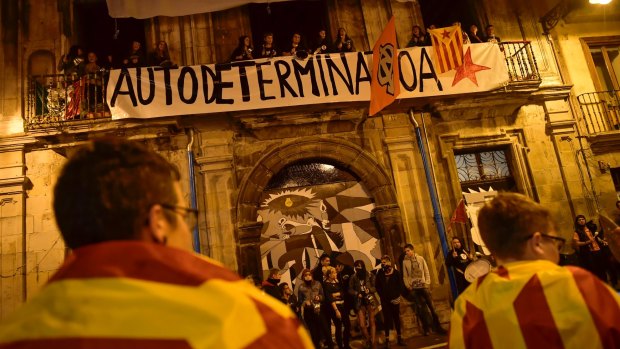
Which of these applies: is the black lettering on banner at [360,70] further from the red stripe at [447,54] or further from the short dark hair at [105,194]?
the short dark hair at [105,194]

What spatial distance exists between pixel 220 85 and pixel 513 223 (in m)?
8.63

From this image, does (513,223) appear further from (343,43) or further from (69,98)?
→ (69,98)

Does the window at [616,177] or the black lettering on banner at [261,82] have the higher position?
the black lettering on banner at [261,82]

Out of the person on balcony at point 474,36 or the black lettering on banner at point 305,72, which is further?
the person on balcony at point 474,36

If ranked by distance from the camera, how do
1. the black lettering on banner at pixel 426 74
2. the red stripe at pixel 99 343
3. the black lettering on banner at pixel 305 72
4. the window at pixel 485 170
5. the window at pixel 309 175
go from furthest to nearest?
the window at pixel 485 170, the window at pixel 309 175, the black lettering on banner at pixel 426 74, the black lettering on banner at pixel 305 72, the red stripe at pixel 99 343

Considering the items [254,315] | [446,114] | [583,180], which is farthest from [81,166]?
[583,180]

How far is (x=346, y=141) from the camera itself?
10852 millimetres

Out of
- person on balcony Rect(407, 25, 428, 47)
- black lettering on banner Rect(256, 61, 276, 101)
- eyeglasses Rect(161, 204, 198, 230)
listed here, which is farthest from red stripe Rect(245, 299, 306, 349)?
person on balcony Rect(407, 25, 428, 47)

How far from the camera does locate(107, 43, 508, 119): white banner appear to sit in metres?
9.68

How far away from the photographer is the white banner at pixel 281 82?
9.68m

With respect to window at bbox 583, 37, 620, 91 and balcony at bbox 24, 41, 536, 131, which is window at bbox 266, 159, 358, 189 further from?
window at bbox 583, 37, 620, 91

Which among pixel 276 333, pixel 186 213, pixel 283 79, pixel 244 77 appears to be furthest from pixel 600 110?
pixel 276 333

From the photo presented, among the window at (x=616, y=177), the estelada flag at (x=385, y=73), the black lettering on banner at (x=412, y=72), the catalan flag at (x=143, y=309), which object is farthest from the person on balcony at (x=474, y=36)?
the catalan flag at (x=143, y=309)

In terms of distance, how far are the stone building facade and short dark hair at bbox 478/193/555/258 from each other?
26.3ft
